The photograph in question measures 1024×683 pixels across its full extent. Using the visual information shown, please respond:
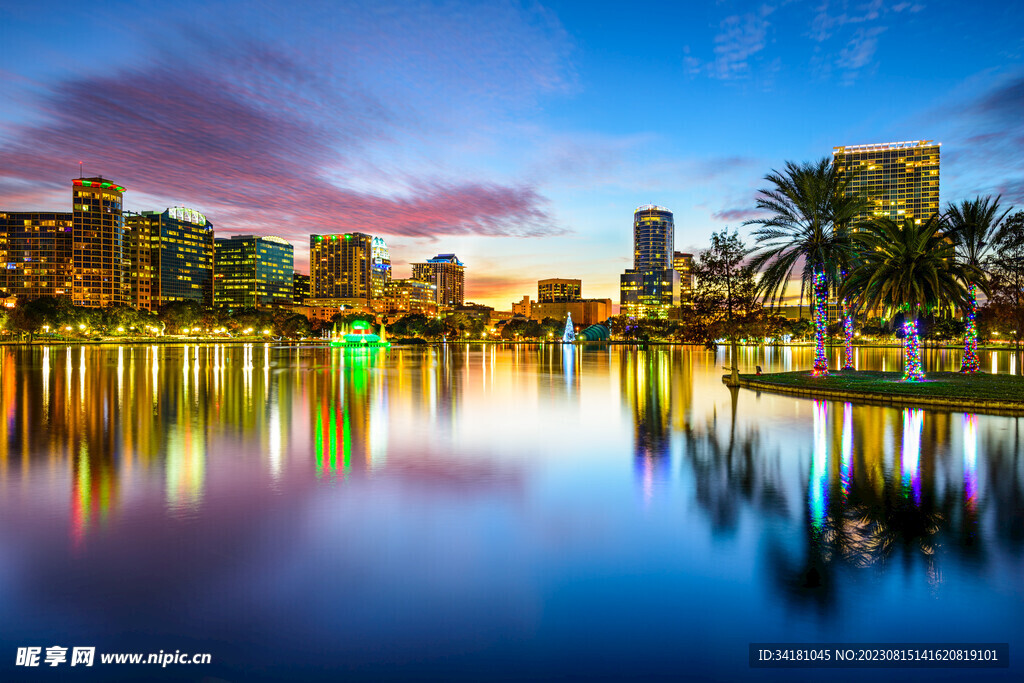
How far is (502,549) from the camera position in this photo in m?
8.95

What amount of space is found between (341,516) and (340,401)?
1808 cm

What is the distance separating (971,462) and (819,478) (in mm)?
4409

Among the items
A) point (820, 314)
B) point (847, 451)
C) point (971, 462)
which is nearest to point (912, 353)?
point (820, 314)

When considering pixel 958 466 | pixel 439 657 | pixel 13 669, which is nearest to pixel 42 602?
pixel 13 669

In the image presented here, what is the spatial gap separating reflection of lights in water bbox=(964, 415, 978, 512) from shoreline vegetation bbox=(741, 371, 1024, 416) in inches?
111

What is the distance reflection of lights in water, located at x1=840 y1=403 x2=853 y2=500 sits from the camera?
1252 cm

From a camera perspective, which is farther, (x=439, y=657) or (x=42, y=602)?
(x=42, y=602)

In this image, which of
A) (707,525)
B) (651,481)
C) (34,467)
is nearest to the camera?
(707,525)

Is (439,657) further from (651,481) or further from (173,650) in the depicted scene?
(651,481)

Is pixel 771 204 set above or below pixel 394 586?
above

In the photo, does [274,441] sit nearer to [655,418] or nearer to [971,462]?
[655,418]

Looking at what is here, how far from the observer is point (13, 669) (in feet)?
19.5

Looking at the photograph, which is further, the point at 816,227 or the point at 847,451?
the point at 816,227

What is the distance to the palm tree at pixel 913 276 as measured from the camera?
30609 mm
